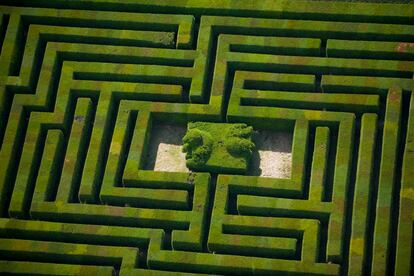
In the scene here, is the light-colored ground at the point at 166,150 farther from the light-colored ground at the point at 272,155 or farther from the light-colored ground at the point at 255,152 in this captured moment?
the light-colored ground at the point at 272,155

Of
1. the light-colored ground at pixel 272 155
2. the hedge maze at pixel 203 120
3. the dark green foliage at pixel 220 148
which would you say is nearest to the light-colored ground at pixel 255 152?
the light-colored ground at pixel 272 155

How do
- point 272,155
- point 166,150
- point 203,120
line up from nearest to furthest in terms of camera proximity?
1. point 272,155
2. point 203,120
3. point 166,150

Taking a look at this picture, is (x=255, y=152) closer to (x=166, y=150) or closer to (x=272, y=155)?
(x=272, y=155)

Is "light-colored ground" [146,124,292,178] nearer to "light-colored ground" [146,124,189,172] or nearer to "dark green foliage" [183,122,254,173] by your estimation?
"light-colored ground" [146,124,189,172]

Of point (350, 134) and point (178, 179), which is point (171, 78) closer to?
point (178, 179)

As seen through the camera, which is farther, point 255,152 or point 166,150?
point 166,150

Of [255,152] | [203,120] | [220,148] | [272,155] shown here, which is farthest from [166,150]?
[272,155]

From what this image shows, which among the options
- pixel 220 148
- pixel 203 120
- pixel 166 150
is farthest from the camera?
pixel 166 150
